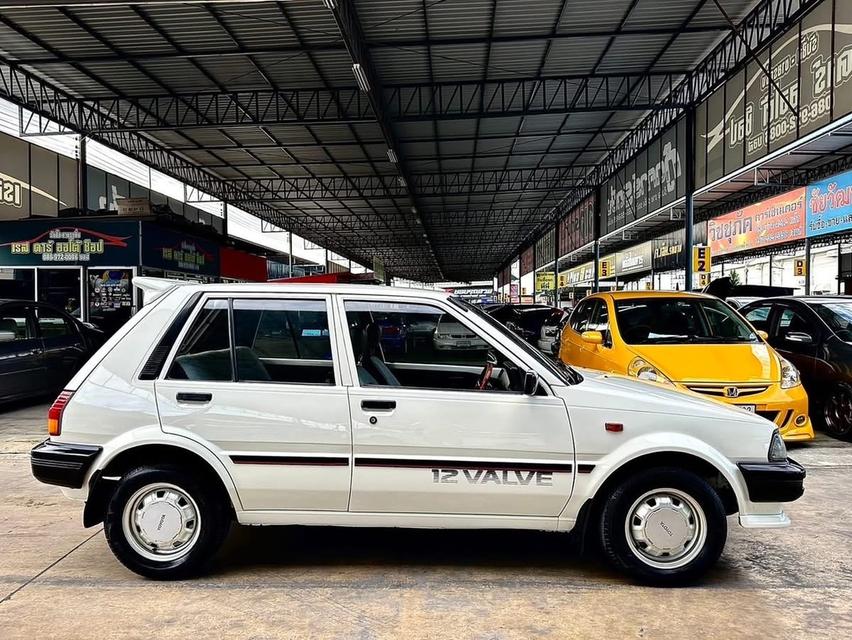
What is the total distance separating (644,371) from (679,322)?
4.63ft

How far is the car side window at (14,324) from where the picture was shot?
8.88m

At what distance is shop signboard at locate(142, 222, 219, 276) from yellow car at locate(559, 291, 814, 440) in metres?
11.8

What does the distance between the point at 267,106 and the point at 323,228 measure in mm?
26269

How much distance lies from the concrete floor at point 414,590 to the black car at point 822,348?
3389mm

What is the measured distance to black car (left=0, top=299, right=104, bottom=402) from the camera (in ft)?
29.3

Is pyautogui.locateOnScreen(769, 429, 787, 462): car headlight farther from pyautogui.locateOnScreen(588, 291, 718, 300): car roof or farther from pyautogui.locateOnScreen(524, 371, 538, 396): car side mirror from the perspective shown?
pyautogui.locateOnScreen(588, 291, 718, 300): car roof

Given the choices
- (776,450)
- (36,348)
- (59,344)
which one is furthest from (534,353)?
(59,344)

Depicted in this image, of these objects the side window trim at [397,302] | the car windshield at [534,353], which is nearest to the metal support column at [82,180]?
the side window trim at [397,302]

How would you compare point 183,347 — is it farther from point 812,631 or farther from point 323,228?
point 323,228

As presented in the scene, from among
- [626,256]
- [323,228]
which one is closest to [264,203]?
[323,228]

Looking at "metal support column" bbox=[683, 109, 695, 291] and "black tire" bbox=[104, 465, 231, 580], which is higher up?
"metal support column" bbox=[683, 109, 695, 291]

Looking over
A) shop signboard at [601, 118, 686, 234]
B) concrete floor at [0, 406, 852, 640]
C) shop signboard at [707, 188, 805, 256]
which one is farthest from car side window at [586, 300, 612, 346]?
shop signboard at [707, 188, 805, 256]

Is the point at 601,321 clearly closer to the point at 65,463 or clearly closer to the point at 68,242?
the point at 65,463

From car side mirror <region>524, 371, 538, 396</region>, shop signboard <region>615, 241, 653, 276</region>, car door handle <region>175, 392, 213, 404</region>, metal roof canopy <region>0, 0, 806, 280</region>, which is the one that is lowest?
car door handle <region>175, 392, 213, 404</region>
